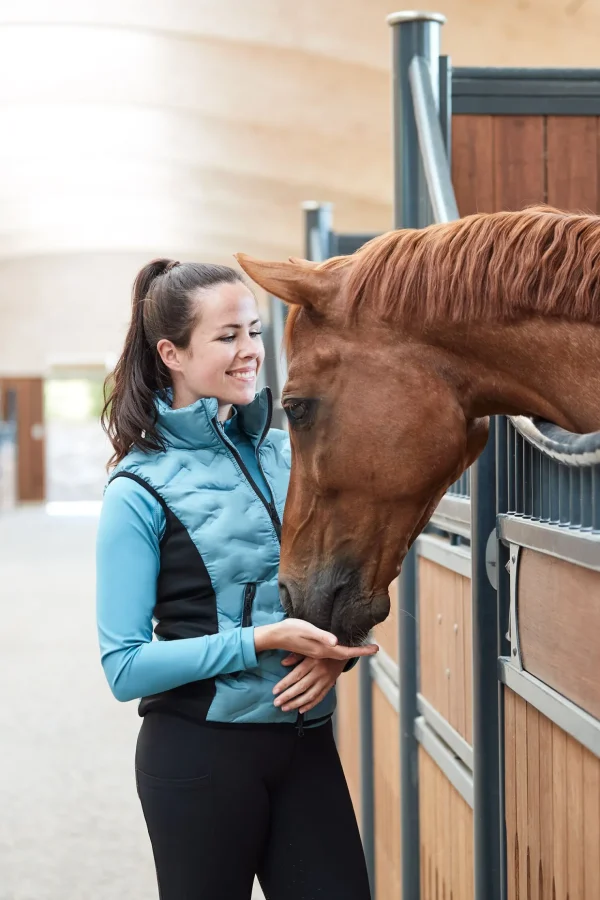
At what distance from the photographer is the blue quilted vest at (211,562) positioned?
4.75 ft

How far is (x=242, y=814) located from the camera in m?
1.44

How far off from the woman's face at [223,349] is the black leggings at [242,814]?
0.47 meters

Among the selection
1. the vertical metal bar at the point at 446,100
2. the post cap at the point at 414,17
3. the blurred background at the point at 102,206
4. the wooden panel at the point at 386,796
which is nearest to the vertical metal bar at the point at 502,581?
the blurred background at the point at 102,206

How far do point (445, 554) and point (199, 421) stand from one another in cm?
68

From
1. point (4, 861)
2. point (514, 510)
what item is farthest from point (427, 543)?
point (4, 861)

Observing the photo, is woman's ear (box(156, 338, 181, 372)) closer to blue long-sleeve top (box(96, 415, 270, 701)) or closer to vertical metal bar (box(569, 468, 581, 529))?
blue long-sleeve top (box(96, 415, 270, 701))

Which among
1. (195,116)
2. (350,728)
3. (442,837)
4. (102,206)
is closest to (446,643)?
(442,837)

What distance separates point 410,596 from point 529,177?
4.05ft

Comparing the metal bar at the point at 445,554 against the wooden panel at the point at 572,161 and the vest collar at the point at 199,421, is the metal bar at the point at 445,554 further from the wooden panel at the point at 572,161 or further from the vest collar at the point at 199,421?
the wooden panel at the point at 572,161

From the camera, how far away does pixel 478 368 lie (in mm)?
1285

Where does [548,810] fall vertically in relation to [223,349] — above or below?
below

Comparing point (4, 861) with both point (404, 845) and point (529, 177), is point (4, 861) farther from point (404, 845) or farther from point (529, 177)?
point (529, 177)

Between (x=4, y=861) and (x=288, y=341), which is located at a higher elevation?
(x=288, y=341)

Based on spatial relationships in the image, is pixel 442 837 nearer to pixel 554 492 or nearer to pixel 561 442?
pixel 554 492
